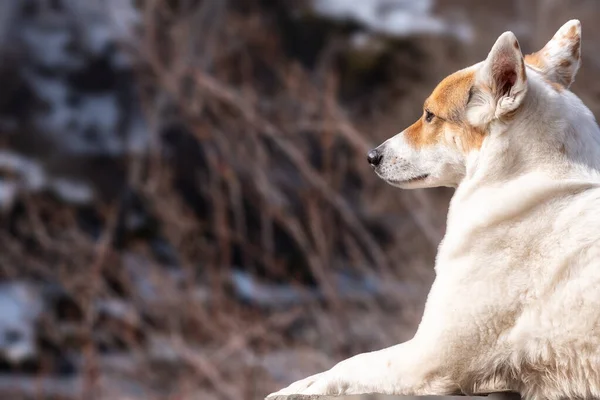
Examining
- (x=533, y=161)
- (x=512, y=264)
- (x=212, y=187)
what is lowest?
(x=512, y=264)

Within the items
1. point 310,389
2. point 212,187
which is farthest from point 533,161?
point 212,187

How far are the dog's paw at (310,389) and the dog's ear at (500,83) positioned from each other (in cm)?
85

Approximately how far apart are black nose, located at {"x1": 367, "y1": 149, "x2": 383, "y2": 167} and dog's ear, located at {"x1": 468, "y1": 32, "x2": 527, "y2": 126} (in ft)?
1.39

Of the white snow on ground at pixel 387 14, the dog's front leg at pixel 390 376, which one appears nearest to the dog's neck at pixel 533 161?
the dog's front leg at pixel 390 376

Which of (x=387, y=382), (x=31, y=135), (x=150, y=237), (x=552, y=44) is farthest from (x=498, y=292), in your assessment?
(x=31, y=135)

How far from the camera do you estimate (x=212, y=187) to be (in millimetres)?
8477

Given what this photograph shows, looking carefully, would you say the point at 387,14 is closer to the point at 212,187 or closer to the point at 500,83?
the point at 212,187

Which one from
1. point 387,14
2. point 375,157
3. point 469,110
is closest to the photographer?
point 469,110

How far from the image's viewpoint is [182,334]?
26.4 ft

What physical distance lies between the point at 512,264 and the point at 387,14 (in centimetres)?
821

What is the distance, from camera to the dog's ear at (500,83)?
2314 mm

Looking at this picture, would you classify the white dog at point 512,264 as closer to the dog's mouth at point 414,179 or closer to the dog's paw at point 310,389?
the dog's paw at point 310,389

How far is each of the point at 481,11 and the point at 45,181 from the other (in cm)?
514

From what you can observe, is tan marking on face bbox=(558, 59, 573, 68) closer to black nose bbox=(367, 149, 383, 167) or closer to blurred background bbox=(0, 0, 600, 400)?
black nose bbox=(367, 149, 383, 167)
